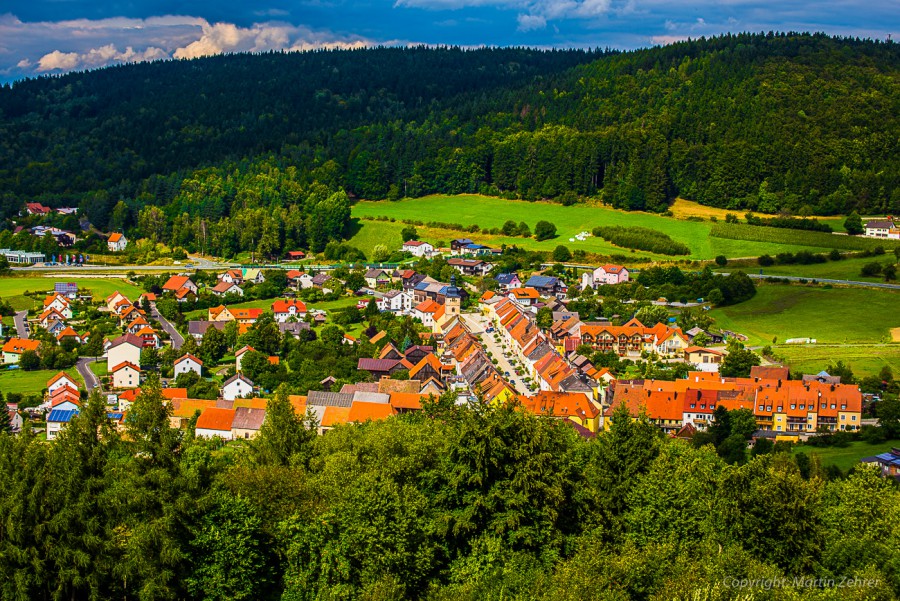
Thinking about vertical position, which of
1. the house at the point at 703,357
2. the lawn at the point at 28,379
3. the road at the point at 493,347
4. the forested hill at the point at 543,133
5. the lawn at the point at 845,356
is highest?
the forested hill at the point at 543,133

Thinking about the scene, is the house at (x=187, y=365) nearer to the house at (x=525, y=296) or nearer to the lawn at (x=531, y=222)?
the house at (x=525, y=296)

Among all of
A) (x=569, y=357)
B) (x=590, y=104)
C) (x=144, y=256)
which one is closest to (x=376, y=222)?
(x=144, y=256)

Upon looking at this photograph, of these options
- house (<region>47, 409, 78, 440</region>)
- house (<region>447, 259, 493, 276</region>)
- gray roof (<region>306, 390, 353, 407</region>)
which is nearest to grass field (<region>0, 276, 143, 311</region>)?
house (<region>447, 259, 493, 276</region>)

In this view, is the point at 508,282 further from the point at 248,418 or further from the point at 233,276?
the point at 248,418

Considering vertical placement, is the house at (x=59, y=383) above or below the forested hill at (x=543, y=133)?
below

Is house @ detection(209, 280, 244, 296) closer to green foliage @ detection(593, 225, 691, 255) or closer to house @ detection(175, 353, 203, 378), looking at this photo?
house @ detection(175, 353, 203, 378)

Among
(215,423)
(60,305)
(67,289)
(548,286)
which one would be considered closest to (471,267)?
(548,286)

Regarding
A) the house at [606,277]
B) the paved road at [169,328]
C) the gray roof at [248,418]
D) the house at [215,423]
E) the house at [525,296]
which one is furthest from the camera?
the house at [606,277]

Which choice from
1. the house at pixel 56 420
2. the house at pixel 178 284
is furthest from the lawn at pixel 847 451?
the house at pixel 178 284
